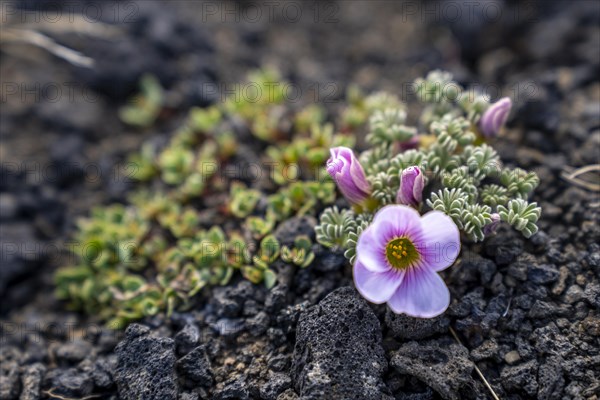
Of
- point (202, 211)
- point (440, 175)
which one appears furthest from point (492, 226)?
point (202, 211)

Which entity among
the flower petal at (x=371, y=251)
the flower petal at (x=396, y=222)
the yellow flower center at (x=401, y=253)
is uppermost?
the flower petal at (x=396, y=222)

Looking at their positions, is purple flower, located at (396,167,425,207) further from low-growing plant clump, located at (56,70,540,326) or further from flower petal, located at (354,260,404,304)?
flower petal, located at (354,260,404,304)

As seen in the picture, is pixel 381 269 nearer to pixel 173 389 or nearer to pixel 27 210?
pixel 173 389

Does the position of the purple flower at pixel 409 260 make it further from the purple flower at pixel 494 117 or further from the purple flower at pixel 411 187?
the purple flower at pixel 494 117

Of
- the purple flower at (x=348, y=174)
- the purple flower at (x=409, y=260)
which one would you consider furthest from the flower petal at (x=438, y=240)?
the purple flower at (x=348, y=174)

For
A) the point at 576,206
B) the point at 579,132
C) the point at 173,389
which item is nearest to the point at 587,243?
the point at 576,206

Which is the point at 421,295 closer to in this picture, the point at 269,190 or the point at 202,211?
the point at 269,190
